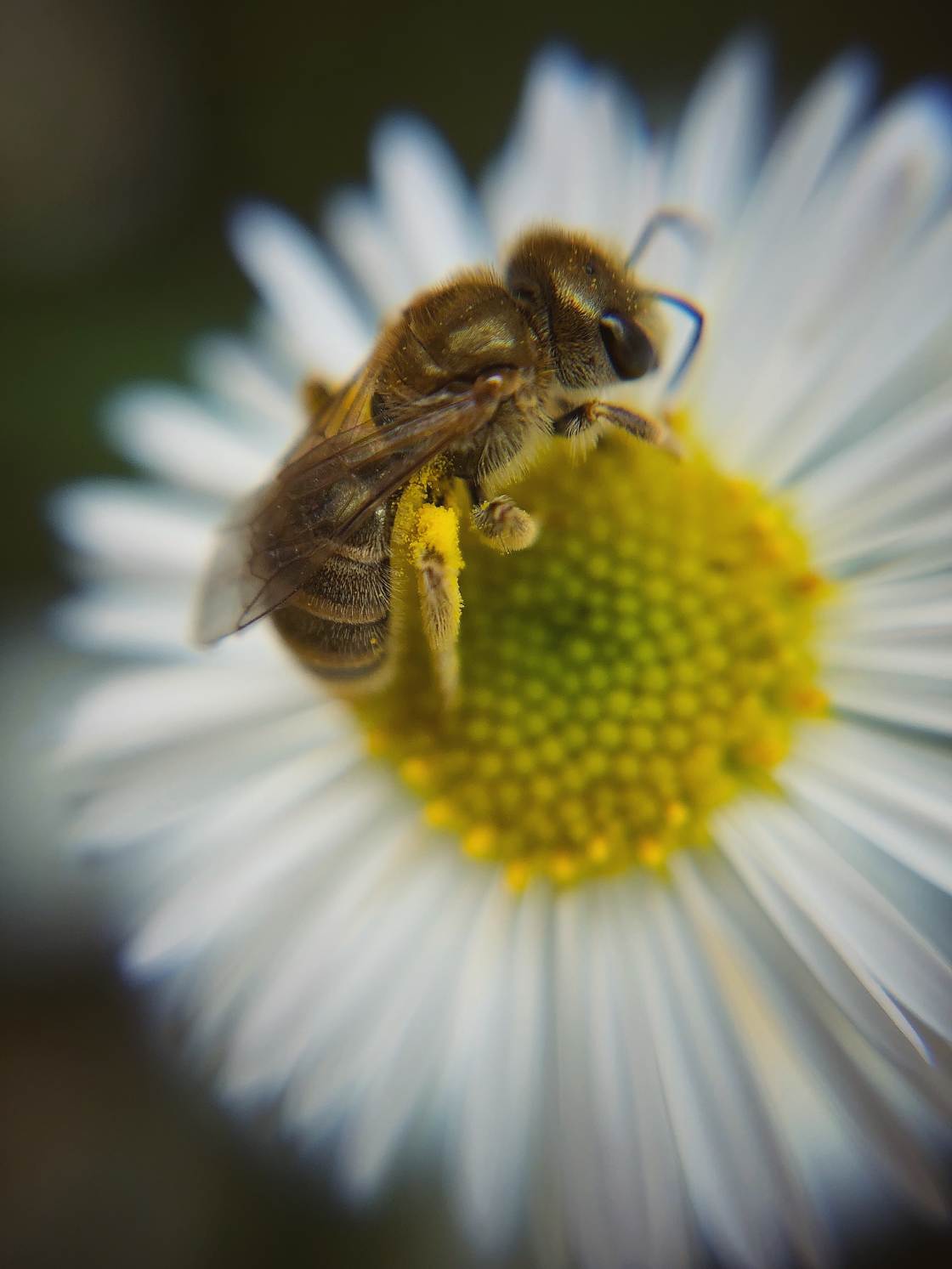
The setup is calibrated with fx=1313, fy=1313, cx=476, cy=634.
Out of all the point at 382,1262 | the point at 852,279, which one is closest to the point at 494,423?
the point at 852,279

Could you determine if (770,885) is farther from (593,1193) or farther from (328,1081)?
(328,1081)

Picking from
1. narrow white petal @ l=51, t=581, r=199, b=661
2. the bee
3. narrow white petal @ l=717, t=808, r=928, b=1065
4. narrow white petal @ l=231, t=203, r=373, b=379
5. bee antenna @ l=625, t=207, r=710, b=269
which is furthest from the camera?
narrow white petal @ l=231, t=203, r=373, b=379

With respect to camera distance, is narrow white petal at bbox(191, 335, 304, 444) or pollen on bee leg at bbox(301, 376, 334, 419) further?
narrow white petal at bbox(191, 335, 304, 444)

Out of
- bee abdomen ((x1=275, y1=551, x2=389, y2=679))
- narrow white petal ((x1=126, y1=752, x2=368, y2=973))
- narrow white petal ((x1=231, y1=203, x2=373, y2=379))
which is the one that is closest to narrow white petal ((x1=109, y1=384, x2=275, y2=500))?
narrow white petal ((x1=231, y1=203, x2=373, y2=379))

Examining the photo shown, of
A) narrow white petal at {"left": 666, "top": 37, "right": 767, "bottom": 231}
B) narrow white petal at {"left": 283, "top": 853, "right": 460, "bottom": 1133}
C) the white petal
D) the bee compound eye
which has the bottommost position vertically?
narrow white petal at {"left": 283, "top": 853, "right": 460, "bottom": 1133}

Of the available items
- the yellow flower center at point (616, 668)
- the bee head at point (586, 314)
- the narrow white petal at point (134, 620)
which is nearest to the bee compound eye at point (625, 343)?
the bee head at point (586, 314)

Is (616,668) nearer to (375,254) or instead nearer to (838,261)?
(838,261)

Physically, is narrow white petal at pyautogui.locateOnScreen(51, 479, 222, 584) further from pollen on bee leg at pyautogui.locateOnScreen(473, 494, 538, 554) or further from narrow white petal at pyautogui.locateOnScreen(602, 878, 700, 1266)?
narrow white petal at pyautogui.locateOnScreen(602, 878, 700, 1266)
